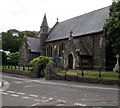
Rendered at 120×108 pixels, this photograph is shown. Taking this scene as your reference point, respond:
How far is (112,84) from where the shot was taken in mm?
13305

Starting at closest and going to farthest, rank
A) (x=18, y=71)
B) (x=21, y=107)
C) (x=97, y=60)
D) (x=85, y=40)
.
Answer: (x=21, y=107)
(x=18, y=71)
(x=97, y=60)
(x=85, y=40)

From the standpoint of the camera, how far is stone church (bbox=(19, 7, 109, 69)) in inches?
1096

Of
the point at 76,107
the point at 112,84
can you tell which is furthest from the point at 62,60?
the point at 76,107

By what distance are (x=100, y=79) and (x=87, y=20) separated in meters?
22.0

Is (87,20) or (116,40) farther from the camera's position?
(87,20)

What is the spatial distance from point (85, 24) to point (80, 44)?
5.24 metres

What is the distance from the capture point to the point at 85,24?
33062 mm

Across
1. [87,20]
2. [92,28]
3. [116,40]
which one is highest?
[87,20]

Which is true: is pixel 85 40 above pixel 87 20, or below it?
below

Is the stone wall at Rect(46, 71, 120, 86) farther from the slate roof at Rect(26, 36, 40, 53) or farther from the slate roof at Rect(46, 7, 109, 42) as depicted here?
the slate roof at Rect(26, 36, 40, 53)

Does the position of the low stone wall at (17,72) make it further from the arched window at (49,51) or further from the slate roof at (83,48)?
the arched window at (49,51)

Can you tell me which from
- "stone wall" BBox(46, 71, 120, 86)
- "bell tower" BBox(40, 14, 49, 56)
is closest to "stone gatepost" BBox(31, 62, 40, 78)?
"stone wall" BBox(46, 71, 120, 86)

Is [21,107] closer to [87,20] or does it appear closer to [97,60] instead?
[97,60]

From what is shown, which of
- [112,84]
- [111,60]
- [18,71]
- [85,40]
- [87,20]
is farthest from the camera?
[87,20]
